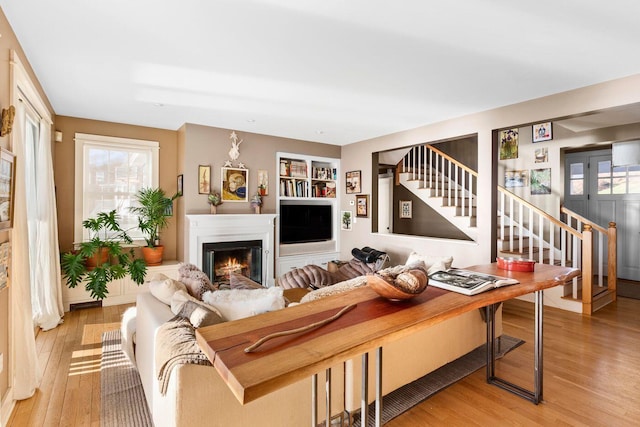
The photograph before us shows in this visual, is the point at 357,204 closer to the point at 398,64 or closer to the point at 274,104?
the point at 274,104

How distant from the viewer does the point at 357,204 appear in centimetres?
609

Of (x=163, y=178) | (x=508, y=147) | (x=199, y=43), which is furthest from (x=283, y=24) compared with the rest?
(x=508, y=147)

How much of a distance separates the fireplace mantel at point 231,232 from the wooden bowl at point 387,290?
3890 mm

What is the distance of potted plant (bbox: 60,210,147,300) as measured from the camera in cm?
400

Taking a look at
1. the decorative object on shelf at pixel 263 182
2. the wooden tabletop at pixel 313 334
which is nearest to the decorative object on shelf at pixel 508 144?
the decorative object on shelf at pixel 263 182

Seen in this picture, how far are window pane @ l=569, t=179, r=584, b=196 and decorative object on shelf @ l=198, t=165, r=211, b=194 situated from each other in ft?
21.4

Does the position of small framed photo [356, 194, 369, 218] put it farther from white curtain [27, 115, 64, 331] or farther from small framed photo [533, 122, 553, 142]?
white curtain [27, 115, 64, 331]

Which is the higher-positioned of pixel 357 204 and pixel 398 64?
pixel 398 64

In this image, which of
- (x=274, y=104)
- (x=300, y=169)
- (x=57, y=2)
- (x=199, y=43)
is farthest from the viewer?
(x=300, y=169)

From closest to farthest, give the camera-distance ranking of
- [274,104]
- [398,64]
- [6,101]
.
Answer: [6,101] < [398,64] < [274,104]

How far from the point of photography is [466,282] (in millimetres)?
1663

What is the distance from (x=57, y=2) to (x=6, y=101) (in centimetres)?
74

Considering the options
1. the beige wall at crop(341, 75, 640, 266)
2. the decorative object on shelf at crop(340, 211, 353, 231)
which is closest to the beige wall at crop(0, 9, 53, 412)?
the beige wall at crop(341, 75, 640, 266)

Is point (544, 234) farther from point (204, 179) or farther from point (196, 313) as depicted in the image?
point (196, 313)
